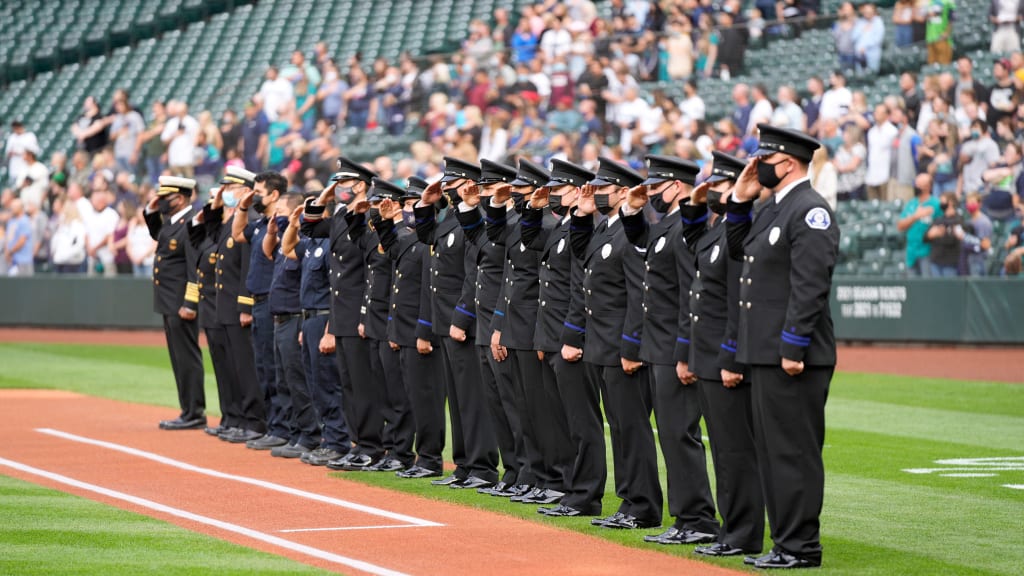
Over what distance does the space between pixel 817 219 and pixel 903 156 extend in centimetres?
1487

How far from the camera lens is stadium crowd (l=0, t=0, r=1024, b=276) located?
21.7 m

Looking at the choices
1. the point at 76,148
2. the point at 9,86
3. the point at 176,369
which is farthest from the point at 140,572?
the point at 9,86

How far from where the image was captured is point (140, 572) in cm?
786

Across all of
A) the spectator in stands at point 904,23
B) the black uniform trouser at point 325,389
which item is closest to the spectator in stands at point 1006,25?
the spectator in stands at point 904,23

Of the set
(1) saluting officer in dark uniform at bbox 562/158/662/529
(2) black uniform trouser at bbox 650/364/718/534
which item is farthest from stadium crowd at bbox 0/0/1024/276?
(2) black uniform trouser at bbox 650/364/718/534

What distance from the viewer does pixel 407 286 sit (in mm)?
12164

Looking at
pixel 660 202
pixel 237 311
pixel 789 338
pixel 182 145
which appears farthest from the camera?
pixel 182 145

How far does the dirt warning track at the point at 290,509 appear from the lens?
8.25 metres

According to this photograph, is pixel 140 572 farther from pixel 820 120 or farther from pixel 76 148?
pixel 76 148

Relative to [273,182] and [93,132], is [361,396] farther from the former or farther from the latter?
[93,132]

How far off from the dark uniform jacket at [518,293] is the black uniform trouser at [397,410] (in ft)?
5.43

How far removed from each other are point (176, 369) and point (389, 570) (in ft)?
26.9

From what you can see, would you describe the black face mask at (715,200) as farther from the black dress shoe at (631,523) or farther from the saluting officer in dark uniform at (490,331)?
the saluting officer in dark uniform at (490,331)

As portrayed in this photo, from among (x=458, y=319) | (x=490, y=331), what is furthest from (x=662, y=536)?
(x=458, y=319)
